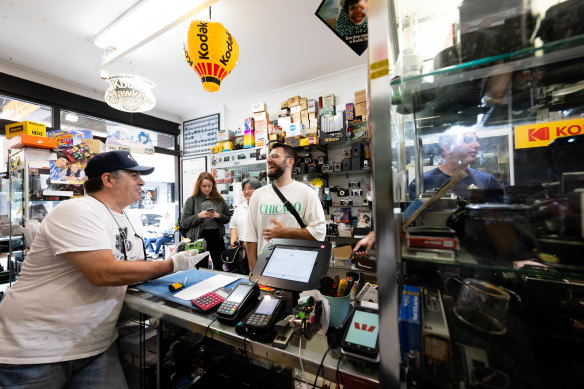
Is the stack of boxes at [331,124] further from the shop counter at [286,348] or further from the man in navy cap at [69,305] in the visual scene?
the shop counter at [286,348]

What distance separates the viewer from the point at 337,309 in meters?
0.88

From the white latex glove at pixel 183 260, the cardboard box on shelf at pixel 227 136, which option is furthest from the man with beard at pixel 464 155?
the cardboard box on shelf at pixel 227 136

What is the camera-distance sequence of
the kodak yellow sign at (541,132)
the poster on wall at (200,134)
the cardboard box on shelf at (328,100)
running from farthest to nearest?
the poster on wall at (200,134)
the cardboard box on shelf at (328,100)
the kodak yellow sign at (541,132)

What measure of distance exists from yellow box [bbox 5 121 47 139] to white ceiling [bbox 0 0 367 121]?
1112mm

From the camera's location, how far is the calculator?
111 centimetres

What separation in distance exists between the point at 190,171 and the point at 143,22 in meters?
3.66

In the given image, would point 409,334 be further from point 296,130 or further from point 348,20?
point 296,130

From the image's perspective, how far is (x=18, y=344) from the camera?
1126 mm

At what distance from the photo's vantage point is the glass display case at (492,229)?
544 millimetres

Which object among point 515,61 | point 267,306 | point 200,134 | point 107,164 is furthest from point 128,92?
point 200,134

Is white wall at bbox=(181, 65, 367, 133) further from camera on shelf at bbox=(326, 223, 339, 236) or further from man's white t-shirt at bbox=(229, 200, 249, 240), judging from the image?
man's white t-shirt at bbox=(229, 200, 249, 240)

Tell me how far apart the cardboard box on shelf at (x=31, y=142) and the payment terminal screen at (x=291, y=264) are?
3.76 meters

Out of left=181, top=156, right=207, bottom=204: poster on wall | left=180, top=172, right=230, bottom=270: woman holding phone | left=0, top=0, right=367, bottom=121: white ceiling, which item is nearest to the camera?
left=0, top=0, right=367, bottom=121: white ceiling

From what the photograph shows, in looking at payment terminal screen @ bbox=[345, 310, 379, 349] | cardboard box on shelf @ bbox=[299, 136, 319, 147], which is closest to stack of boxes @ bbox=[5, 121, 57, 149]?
cardboard box on shelf @ bbox=[299, 136, 319, 147]
